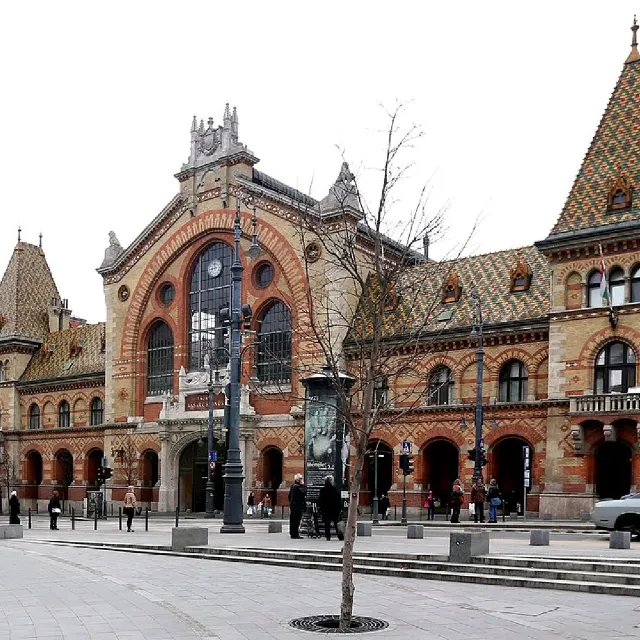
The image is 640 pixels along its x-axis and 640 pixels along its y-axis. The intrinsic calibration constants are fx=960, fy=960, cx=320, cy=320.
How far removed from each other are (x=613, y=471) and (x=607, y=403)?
413cm

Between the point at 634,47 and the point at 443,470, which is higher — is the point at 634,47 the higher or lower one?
the higher one

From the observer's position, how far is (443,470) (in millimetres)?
47969

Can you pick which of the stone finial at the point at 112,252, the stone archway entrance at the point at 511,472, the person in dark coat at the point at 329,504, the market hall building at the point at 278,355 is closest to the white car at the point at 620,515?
the person in dark coat at the point at 329,504

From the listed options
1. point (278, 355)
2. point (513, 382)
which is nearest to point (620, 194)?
point (513, 382)

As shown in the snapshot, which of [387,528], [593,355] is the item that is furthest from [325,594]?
[593,355]

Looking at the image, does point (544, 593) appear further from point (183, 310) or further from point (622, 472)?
point (183, 310)

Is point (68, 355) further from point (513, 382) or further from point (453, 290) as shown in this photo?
point (513, 382)

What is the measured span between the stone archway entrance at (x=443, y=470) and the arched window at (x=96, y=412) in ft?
77.8

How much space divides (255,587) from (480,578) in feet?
13.3

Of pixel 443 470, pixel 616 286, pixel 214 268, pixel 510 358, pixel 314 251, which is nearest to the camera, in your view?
pixel 616 286

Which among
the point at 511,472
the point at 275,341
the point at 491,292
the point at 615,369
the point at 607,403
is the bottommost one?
the point at 511,472

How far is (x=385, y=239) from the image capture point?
17484mm

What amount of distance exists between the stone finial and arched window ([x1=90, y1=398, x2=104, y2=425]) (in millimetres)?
8947

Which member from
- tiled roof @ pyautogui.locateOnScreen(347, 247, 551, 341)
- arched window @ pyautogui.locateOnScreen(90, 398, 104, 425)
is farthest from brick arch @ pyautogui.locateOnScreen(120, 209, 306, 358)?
tiled roof @ pyautogui.locateOnScreen(347, 247, 551, 341)
